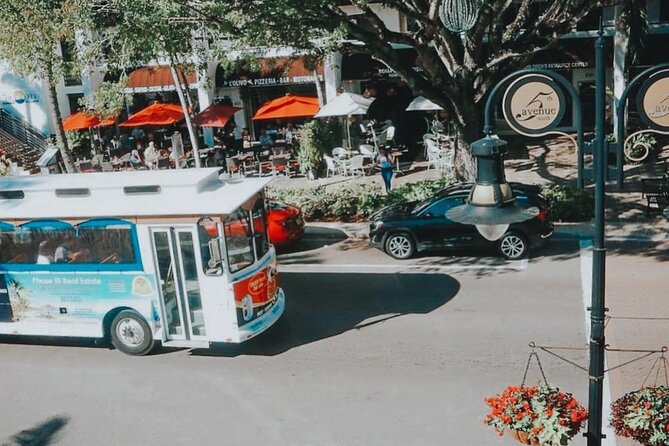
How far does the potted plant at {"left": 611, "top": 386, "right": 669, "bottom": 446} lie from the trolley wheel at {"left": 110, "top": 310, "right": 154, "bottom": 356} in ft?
25.4

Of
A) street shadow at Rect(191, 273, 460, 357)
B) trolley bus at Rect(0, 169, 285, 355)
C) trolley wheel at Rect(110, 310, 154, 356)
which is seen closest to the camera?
trolley bus at Rect(0, 169, 285, 355)

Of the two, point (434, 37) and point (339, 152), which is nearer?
point (434, 37)

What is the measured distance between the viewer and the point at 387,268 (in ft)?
53.8

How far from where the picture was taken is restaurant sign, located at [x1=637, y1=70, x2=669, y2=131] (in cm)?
595

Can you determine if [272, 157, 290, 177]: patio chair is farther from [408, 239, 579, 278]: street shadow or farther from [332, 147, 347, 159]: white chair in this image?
[408, 239, 579, 278]: street shadow

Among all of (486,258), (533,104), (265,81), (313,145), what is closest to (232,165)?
(313,145)

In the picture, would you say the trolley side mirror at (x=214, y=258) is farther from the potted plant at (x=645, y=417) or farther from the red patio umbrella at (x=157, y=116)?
the red patio umbrella at (x=157, y=116)

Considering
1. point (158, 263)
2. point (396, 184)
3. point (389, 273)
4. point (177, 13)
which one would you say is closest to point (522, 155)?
point (396, 184)

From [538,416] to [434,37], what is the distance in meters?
13.6

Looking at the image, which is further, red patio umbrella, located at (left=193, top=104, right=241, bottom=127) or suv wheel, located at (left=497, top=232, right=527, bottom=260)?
red patio umbrella, located at (left=193, top=104, right=241, bottom=127)

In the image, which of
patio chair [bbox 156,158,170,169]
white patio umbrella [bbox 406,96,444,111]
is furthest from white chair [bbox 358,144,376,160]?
patio chair [bbox 156,158,170,169]

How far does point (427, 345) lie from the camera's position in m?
12.1

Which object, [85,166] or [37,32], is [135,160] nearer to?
[85,166]

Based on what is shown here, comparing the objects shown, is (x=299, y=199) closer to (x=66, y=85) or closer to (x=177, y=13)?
(x=177, y=13)
